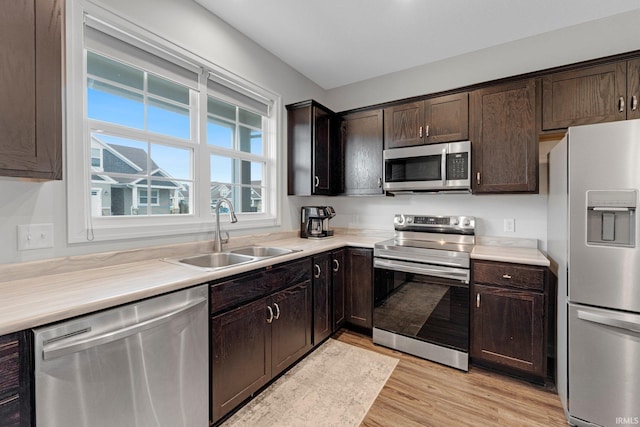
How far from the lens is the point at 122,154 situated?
1791 mm

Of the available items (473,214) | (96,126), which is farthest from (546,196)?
(96,126)

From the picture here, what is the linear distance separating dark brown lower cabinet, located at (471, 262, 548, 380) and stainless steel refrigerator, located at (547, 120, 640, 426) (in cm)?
25

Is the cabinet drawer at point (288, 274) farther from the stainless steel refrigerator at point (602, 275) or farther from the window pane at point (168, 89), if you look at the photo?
the stainless steel refrigerator at point (602, 275)

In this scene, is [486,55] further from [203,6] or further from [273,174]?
[203,6]

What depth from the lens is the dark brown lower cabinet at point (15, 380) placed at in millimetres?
876

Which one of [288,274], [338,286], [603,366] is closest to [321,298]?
[338,286]

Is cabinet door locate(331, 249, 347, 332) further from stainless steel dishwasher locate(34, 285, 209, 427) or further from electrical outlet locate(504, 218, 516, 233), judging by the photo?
electrical outlet locate(504, 218, 516, 233)

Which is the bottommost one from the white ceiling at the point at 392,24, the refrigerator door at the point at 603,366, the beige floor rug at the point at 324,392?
the beige floor rug at the point at 324,392

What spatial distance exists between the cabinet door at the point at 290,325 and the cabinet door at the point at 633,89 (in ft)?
8.56

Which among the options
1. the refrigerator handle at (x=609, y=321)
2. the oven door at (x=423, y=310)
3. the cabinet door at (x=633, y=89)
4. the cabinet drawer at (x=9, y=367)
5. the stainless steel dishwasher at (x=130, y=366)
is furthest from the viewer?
the oven door at (x=423, y=310)

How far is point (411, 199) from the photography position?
3.06m

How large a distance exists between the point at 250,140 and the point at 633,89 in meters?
2.98

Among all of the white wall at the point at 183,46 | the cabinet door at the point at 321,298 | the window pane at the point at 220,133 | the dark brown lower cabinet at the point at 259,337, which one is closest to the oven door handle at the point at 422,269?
the cabinet door at the point at 321,298

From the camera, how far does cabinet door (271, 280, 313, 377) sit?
76.8 inches
